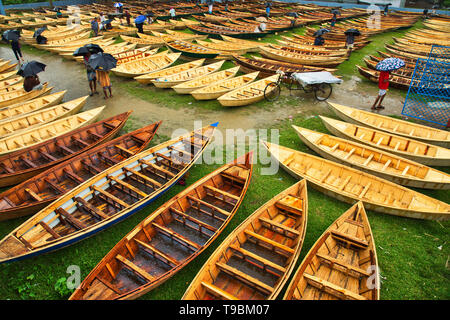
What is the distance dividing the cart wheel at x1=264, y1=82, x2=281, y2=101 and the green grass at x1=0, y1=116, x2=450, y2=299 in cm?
737

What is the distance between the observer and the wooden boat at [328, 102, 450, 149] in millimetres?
9775

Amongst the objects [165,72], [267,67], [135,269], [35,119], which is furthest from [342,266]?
[165,72]

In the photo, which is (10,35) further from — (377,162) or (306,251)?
(377,162)

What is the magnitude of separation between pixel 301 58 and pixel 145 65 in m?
Result: 11.2

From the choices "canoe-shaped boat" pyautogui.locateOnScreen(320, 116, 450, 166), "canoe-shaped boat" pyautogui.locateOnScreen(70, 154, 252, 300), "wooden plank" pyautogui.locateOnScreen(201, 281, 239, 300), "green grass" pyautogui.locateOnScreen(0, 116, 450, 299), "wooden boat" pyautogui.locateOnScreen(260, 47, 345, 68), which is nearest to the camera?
"wooden plank" pyautogui.locateOnScreen(201, 281, 239, 300)

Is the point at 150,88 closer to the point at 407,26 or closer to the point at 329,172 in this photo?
the point at 329,172

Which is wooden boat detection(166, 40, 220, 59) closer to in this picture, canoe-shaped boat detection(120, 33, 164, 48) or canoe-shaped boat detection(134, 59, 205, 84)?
canoe-shaped boat detection(134, 59, 205, 84)

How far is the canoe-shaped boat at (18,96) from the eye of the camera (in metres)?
12.7

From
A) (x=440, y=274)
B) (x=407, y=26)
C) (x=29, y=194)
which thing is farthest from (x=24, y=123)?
(x=407, y=26)

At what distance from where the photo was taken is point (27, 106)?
40.3 feet

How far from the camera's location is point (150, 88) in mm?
16453

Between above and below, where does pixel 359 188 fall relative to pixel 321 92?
below

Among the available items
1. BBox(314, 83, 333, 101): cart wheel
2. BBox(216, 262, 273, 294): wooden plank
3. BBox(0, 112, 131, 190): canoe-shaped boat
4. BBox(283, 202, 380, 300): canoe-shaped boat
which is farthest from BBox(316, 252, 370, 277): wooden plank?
BBox(314, 83, 333, 101): cart wheel

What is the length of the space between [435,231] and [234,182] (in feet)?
19.2
